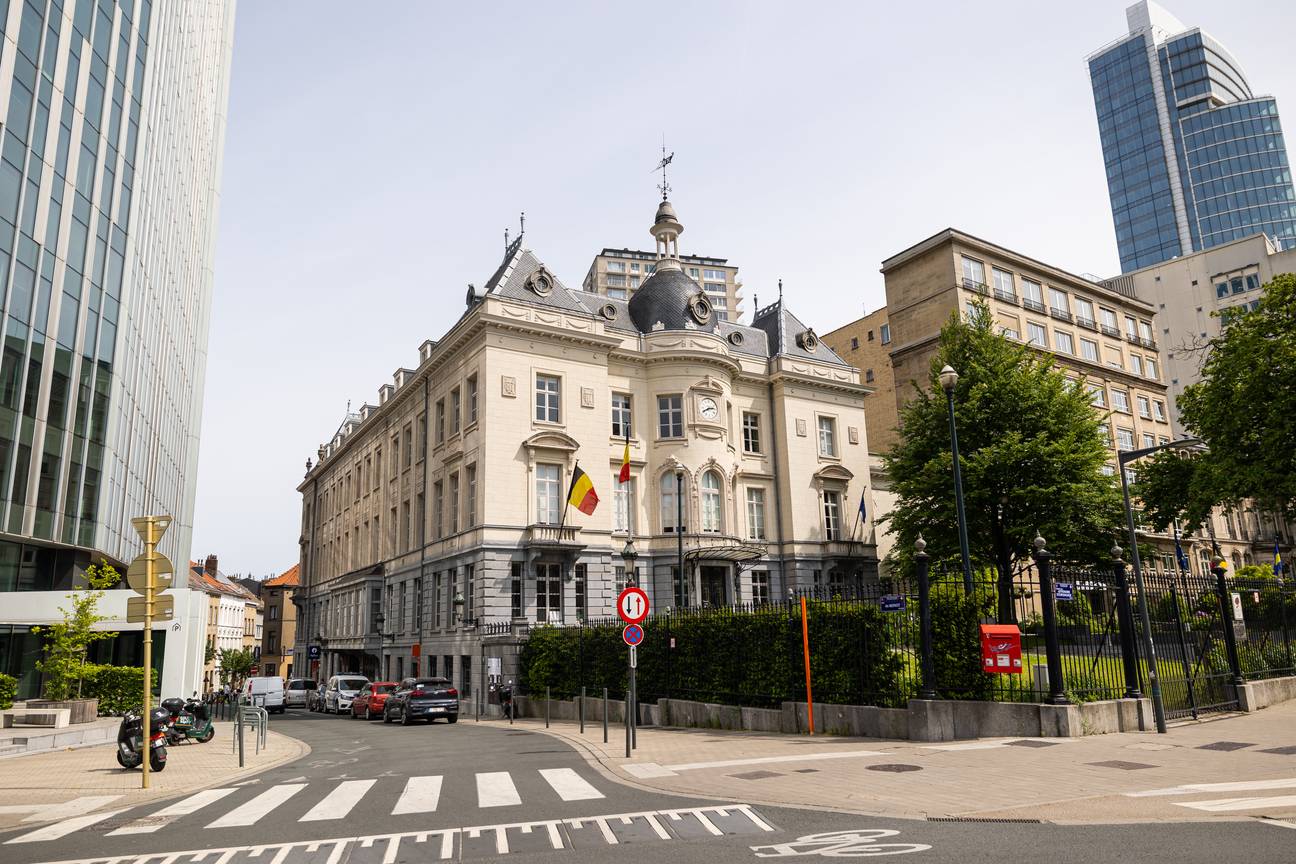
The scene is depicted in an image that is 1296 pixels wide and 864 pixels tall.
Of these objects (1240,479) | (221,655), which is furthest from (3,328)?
(221,655)

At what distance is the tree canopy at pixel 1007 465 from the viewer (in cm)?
3388

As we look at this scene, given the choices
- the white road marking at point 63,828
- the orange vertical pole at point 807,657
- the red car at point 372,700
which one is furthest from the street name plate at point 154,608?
the red car at point 372,700

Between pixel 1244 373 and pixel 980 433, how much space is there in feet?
31.5

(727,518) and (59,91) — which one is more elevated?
(59,91)

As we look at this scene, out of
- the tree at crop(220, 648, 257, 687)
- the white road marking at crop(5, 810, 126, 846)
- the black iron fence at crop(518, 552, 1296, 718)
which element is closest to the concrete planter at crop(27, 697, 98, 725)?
the white road marking at crop(5, 810, 126, 846)

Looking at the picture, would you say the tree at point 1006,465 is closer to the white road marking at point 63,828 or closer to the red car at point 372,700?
the red car at point 372,700

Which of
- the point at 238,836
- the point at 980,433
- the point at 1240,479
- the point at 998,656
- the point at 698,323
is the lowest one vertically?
the point at 238,836

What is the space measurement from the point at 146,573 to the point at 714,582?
102 feet

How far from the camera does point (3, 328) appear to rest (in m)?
24.4

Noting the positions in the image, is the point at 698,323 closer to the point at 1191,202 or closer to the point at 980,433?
the point at 980,433

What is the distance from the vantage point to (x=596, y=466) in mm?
40156

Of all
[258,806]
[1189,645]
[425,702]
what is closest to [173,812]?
[258,806]

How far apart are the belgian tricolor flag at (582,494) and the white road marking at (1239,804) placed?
89.1ft

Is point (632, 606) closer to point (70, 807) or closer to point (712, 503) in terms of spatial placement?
point (70, 807)
